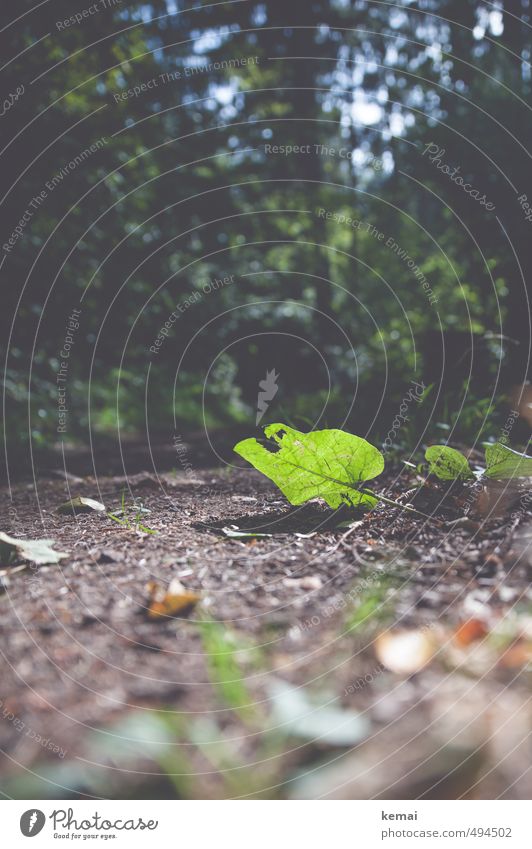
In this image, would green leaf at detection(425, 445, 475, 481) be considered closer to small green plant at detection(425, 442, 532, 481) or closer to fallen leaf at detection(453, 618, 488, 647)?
small green plant at detection(425, 442, 532, 481)

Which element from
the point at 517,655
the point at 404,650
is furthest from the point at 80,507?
the point at 517,655

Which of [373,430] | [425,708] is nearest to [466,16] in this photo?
[373,430]

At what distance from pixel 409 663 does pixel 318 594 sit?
353 mm

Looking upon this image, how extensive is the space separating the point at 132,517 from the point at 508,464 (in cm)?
130

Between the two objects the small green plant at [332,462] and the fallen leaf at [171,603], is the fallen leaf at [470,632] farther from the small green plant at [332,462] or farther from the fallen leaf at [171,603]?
the small green plant at [332,462]

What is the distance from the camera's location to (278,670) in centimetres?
100

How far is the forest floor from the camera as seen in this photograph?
0.80 meters

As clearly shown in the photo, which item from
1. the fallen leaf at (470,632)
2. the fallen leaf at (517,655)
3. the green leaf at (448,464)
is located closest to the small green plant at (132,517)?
the green leaf at (448,464)

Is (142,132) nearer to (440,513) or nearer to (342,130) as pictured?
(440,513)

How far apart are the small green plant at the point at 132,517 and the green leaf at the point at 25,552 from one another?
0.36 m

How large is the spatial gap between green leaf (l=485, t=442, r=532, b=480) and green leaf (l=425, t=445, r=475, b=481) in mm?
90

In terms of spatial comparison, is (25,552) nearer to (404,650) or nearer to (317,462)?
(317,462)

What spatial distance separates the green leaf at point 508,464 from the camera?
6.24 ft

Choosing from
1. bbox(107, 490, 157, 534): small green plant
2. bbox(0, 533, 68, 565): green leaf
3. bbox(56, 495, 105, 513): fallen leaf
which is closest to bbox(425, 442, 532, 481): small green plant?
bbox(107, 490, 157, 534): small green plant
